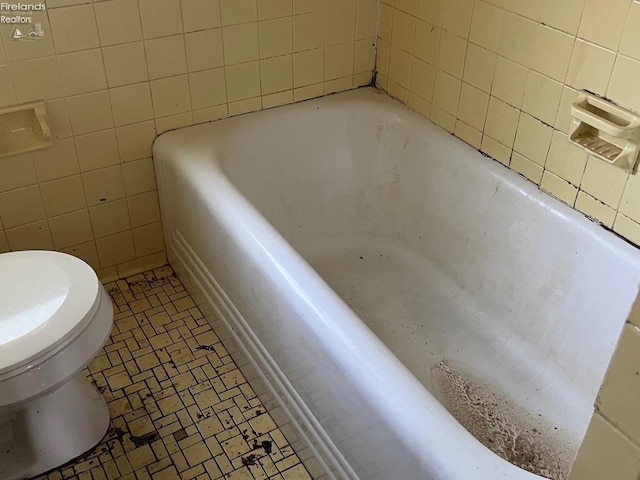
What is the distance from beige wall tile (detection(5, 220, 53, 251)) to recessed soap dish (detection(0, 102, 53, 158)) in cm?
23

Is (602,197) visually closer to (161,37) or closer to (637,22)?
(637,22)

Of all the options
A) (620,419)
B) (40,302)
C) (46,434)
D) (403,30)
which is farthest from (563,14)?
(46,434)

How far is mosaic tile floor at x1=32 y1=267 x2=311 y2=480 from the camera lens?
60.1 inches

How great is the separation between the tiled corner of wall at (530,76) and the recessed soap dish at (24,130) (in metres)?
1.02

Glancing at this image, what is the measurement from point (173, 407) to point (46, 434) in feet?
0.99

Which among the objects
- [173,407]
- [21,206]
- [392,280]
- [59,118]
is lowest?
[173,407]

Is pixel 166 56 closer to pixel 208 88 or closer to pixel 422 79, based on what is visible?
pixel 208 88

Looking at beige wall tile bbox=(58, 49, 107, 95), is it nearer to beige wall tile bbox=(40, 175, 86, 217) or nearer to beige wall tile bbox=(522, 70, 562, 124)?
beige wall tile bbox=(40, 175, 86, 217)

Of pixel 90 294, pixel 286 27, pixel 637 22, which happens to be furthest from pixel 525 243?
pixel 90 294

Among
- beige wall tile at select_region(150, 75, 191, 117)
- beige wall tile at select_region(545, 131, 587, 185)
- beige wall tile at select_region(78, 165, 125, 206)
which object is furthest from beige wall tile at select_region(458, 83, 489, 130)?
beige wall tile at select_region(78, 165, 125, 206)

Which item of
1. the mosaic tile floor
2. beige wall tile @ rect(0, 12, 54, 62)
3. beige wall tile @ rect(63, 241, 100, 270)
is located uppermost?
beige wall tile @ rect(0, 12, 54, 62)

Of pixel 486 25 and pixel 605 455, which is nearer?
pixel 605 455

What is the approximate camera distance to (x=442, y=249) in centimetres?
189

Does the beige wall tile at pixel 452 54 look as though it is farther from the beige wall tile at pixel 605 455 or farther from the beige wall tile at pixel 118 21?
the beige wall tile at pixel 605 455
